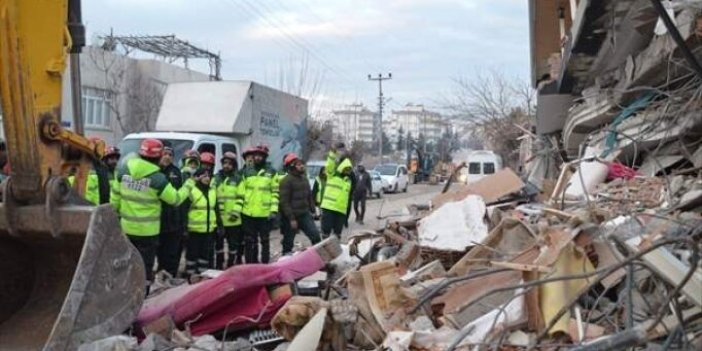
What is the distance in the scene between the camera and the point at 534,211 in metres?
7.84

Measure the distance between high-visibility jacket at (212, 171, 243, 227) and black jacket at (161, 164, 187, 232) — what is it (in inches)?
47.2

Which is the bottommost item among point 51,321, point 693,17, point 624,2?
point 51,321

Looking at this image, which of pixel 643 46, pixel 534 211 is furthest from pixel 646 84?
pixel 534 211

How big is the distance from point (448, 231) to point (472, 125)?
3729 cm

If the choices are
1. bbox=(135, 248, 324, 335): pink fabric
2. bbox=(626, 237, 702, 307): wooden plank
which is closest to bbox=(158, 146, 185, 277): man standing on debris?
bbox=(135, 248, 324, 335): pink fabric

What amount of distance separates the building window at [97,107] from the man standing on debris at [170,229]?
926 inches

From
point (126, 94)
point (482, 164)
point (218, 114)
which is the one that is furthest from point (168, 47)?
point (218, 114)

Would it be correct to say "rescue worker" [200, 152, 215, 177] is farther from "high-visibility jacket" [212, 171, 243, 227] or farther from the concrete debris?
the concrete debris

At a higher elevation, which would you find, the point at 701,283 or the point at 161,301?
the point at 701,283

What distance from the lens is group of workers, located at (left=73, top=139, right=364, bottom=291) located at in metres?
8.32

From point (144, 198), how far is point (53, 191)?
3232 millimetres

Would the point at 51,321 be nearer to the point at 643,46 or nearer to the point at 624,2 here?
the point at 624,2

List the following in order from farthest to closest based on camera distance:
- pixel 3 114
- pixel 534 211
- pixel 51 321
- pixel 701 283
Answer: pixel 534 211
pixel 51 321
pixel 3 114
pixel 701 283

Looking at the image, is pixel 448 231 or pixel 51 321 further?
pixel 448 231
